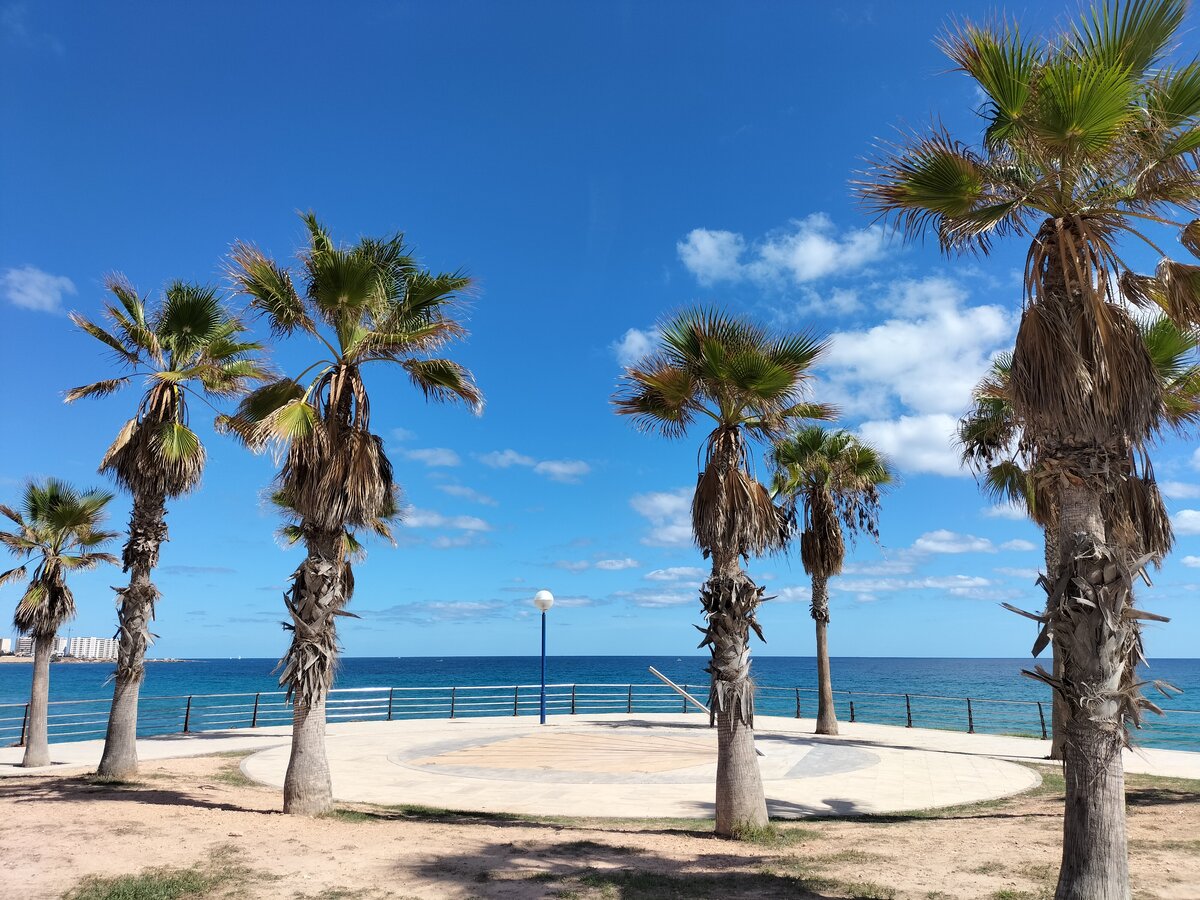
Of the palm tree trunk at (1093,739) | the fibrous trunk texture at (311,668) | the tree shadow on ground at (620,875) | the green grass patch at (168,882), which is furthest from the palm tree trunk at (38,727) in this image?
the palm tree trunk at (1093,739)

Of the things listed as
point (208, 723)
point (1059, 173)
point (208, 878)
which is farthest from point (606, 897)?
point (208, 723)

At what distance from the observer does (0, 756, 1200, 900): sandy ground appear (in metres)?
6.61

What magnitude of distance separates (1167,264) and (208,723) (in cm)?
4804

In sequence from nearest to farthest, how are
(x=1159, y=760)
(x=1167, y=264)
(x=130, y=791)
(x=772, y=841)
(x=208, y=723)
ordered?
1. (x=1167, y=264)
2. (x=772, y=841)
3. (x=130, y=791)
4. (x=1159, y=760)
5. (x=208, y=723)

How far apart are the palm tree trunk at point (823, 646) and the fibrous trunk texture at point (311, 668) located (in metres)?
12.8

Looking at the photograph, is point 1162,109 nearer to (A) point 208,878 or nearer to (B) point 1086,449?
(B) point 1086,449

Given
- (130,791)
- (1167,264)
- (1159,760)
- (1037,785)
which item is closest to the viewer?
(1167,264)

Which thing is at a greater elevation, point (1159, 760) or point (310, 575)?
point (310, 575)

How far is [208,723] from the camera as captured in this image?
4234cm

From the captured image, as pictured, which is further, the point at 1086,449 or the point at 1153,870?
the point at 1153,870

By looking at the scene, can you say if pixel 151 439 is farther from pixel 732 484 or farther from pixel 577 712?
pixel 577 712

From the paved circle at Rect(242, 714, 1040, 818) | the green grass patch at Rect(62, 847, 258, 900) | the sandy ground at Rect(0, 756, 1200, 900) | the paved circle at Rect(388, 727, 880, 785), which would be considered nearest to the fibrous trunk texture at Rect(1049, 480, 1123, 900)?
the sandy ground at Rect(0, 756, 1200, 900)

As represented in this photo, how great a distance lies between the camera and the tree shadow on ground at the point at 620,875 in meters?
6.51

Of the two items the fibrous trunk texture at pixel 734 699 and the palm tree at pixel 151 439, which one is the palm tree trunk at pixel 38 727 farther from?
the fibrous trunk texture at pixel 734 699
